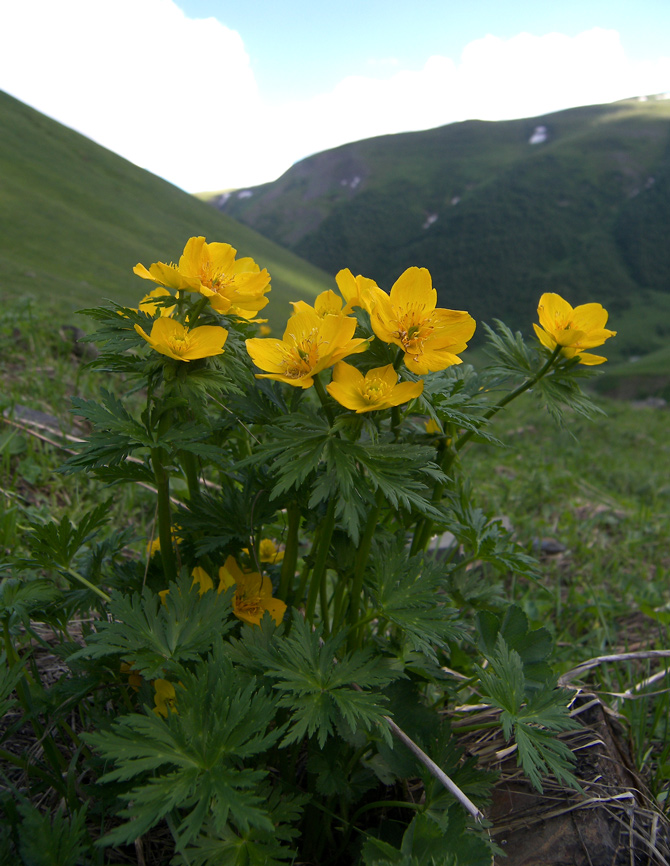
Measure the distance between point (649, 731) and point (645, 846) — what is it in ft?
1.92

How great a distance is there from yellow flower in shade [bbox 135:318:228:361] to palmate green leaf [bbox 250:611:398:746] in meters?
0.61

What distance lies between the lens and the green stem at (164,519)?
1.33 metres

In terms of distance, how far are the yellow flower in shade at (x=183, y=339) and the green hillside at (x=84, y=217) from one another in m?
17.9

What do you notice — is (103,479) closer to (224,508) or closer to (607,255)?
(224,508)

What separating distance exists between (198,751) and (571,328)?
1287 mm

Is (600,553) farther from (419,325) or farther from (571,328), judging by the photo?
(419,325)

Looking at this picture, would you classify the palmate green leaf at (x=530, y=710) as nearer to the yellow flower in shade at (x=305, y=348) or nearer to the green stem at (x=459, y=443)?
the green stem at (x=459, y=443)

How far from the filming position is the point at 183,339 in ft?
3.84

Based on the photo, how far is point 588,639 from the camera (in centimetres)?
270

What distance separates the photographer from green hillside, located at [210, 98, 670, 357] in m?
85.9

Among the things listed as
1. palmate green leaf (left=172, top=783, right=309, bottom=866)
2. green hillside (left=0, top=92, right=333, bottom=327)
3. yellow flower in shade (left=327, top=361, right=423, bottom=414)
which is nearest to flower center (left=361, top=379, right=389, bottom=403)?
yellow flower in shade (left=327, top=361, right=423, bottom=414)

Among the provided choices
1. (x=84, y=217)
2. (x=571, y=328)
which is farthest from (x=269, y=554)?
(x=84, y=217)

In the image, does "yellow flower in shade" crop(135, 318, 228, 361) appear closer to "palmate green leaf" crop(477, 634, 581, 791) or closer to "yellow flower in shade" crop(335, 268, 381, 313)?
"yellow flower in shade" crop(335, 268, 381, 313)

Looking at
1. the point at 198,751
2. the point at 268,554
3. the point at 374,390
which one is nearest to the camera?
the point at 198,751
